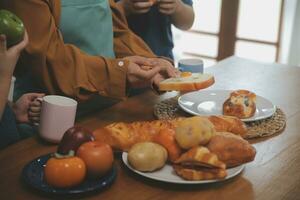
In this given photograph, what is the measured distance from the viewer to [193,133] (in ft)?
2.95

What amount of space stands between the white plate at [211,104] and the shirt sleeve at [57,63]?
0.59ft

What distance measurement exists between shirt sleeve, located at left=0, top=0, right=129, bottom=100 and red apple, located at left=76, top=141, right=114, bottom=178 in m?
0.34

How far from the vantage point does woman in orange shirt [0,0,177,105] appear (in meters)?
1.14

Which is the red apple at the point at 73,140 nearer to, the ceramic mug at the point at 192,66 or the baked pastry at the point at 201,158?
the baked pastry at the point at 201,158

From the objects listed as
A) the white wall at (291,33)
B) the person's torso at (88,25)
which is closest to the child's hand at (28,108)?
the person's torso at (88,25)

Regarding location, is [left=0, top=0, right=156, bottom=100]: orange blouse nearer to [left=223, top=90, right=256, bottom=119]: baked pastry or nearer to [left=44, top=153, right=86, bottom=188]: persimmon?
[left=223, top=90, right=256, bottom=119]: baked pastry

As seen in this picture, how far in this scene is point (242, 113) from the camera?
1.19 meters

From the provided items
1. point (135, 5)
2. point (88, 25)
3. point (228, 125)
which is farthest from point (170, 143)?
point (135, 5)

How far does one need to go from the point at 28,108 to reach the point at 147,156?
0.44 meters

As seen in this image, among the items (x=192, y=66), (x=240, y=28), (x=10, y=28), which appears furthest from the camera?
(x=240, y=28)

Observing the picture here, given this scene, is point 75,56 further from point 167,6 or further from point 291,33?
point 291,33

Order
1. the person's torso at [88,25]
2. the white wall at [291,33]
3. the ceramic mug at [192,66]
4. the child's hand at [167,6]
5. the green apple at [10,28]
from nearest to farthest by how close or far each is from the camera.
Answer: the green apple at [10,28]
the person's torso at [88,25]
the ceramic mug at [192,66]
the child's hand at [167,6]
the white wall at [291,33]

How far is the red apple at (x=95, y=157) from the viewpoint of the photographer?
0.86 metres

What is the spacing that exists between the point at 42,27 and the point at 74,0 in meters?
0.17
